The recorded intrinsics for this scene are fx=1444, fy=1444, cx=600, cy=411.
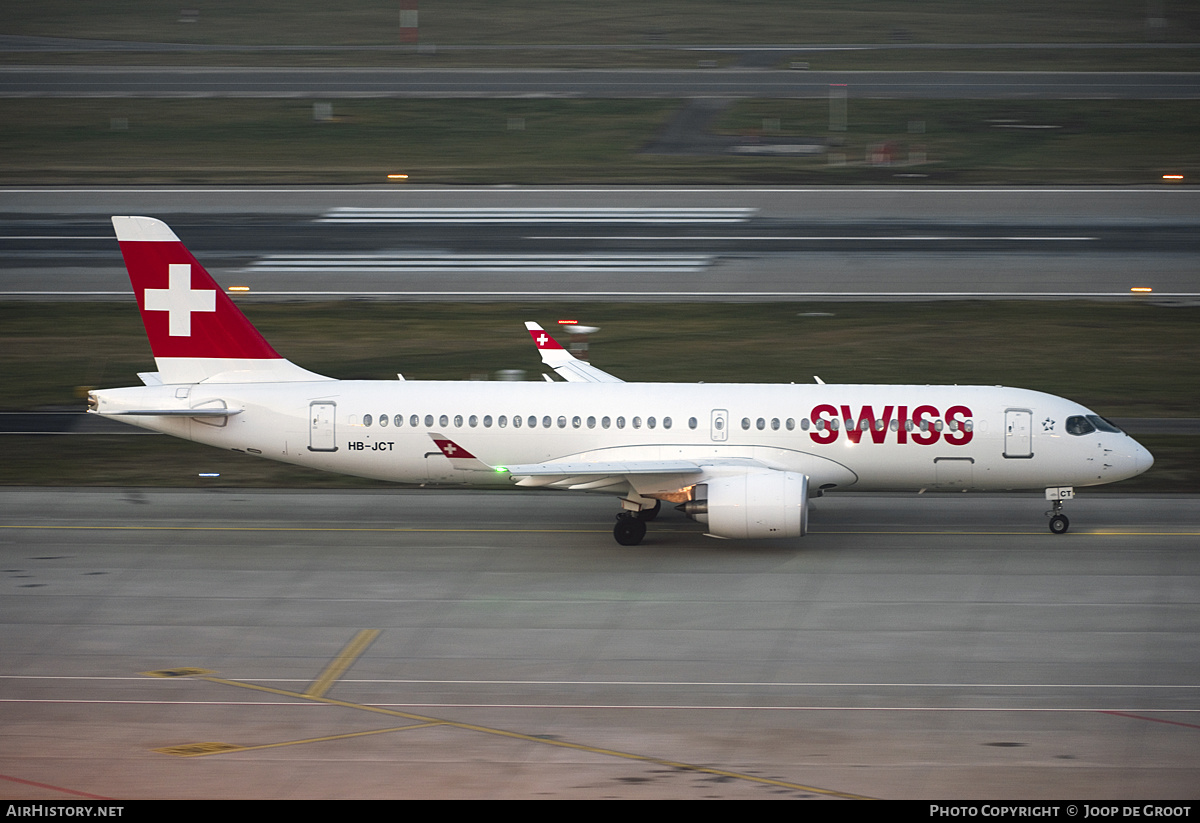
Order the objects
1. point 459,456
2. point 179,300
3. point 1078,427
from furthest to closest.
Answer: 1. point 179,300
2. point 1078,427
3. point 459,456

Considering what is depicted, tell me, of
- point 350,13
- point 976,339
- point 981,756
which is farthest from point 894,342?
point 350,13

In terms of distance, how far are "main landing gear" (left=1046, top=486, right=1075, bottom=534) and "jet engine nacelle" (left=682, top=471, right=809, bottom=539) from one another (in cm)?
657

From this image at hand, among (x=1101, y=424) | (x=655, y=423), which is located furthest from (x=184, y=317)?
(x=1101, y=424)

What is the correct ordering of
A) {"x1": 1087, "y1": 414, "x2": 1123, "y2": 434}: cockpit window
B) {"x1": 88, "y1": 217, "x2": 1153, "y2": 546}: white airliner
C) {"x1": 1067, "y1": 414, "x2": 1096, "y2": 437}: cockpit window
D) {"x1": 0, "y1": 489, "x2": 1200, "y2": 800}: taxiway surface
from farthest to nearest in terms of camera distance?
{"x1": 1087, "y1": 414, "x2": 1123, "y2": 434}: cockpit window, {"x1": 1067, "y1": 414, "x2": 1096, "y2": 437}: cockpit window, {"x1": 88, "y1": 217, "x2": 1153, "y2": 546}: white airliner, {"x1": 0, "y1": 489, "x2": 1200, "y2": 800}: taxiway surface

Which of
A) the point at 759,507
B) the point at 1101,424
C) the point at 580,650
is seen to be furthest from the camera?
the point at 1101,424

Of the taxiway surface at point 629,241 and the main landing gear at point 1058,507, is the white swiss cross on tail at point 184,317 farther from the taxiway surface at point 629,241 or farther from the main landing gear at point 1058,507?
the taxiway surface at point 629,241

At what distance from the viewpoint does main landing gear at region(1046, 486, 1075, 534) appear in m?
33.0

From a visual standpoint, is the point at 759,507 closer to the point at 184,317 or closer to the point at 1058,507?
the point at 1058,507

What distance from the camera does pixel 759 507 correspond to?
30281 mm

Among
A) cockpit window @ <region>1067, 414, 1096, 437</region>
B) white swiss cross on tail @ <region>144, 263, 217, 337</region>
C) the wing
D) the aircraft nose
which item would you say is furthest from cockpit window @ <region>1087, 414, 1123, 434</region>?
white swiss cross on tail @ <region>144, 263, 217, 337</region>

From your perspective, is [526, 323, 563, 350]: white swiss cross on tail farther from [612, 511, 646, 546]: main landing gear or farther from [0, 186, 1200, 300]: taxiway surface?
[0, 186, 1200, 300]: taxiway surface

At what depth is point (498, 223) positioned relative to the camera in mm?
62469

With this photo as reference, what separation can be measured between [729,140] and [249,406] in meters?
47.0

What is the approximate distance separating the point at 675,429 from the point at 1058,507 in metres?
9.12
